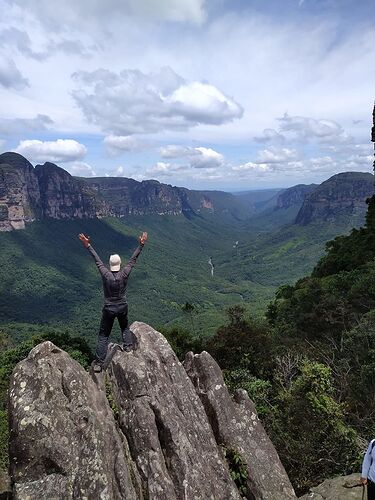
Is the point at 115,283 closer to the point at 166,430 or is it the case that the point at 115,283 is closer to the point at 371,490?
the point at 166,430

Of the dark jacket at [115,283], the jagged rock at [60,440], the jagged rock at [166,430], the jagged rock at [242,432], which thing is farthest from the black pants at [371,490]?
the dark jacket at [115,283]

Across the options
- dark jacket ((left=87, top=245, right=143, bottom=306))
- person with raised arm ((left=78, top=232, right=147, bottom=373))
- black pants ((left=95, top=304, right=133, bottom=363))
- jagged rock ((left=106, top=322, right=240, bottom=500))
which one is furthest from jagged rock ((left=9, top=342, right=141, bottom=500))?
dark jacket ((left=87, top=245, right=143, bottom=306))

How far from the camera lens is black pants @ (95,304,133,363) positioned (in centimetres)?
1299

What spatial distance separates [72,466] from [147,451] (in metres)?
2.14

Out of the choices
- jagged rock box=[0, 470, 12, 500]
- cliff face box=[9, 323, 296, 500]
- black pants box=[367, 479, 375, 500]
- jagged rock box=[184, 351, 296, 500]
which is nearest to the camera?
black pants box=[367, 479, 375, 500]

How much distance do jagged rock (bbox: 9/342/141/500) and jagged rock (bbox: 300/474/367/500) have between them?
6.22 m

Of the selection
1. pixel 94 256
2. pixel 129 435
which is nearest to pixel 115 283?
pixel 94 256

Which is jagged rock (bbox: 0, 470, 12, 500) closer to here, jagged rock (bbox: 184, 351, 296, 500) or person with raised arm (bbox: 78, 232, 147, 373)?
person with raised arm (bbox: 78, 232, 147, 373)

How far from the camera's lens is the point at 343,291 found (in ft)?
157

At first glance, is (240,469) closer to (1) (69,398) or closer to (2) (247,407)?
(2) (247,407)

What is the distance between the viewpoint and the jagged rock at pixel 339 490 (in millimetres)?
11969

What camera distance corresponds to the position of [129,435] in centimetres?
1173

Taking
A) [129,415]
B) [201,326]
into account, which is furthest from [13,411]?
[201,326]

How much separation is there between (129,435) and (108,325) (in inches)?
140
